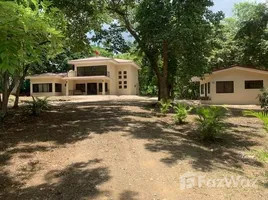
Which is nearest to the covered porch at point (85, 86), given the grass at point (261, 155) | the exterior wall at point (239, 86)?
the exterior wall at point (239, 86)

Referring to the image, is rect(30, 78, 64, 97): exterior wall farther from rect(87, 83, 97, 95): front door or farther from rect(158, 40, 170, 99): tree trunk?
rect(158, 40, 170, 99): tree trunk

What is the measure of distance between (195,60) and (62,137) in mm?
10356

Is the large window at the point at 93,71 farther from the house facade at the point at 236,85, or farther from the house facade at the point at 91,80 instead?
the house facade at the point at 236,85

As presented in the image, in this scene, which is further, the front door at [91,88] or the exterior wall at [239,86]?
the front door at [91,88]

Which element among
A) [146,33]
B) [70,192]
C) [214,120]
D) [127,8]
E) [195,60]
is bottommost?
[70,192]

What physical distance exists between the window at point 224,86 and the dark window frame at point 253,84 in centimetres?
116

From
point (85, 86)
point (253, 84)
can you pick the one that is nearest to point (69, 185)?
point (253, 84)

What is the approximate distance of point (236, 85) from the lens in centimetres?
2469

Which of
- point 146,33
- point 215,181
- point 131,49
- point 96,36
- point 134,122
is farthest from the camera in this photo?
point 131,49

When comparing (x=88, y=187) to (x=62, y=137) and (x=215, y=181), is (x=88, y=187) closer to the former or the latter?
(x=215, y=181)

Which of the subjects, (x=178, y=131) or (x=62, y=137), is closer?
(x=62, y=137)

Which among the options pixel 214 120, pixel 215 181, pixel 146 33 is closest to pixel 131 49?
pixel 146 33

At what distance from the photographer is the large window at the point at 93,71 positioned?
1533 inches

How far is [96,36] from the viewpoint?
19.3 meters
